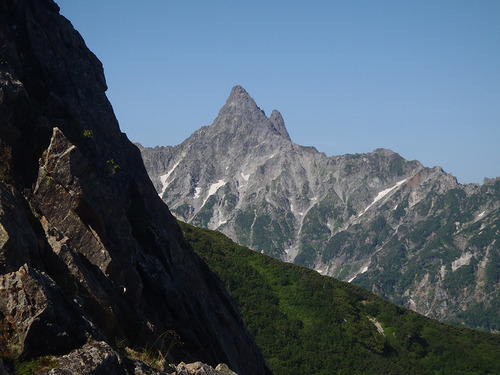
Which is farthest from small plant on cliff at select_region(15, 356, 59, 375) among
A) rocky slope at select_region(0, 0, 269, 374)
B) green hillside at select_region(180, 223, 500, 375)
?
green hillside at select_region(180, 223, 500, 375)

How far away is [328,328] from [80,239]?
71.0 m

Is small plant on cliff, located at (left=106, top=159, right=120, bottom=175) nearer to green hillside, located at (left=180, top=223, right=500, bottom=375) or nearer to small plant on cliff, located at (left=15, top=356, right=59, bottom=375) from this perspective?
small plant on cliff, located at (left=15, top=356, right=59, bottom=375)

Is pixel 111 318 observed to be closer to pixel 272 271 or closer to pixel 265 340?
pixel 265 340

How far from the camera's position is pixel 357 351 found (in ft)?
268

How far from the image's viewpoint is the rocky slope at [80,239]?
Result: 1362 centimetres

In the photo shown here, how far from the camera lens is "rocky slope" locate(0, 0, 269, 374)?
13.6 meters

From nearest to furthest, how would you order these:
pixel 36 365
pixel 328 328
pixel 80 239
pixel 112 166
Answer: pixel 36 365 → pixel 80 239 → pixel 112 166 → pixel 328 328

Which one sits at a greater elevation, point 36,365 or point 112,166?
point 112,166

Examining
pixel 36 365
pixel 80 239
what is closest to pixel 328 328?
pixel 80 239

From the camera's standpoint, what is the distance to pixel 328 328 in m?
85.3

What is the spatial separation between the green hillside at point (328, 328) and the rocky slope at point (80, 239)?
147ft

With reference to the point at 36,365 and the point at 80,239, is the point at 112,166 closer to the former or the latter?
the point at 80,239

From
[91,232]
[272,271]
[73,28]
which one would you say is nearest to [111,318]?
[91,232]

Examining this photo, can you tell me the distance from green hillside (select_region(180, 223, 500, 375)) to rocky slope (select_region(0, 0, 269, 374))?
44.8m
